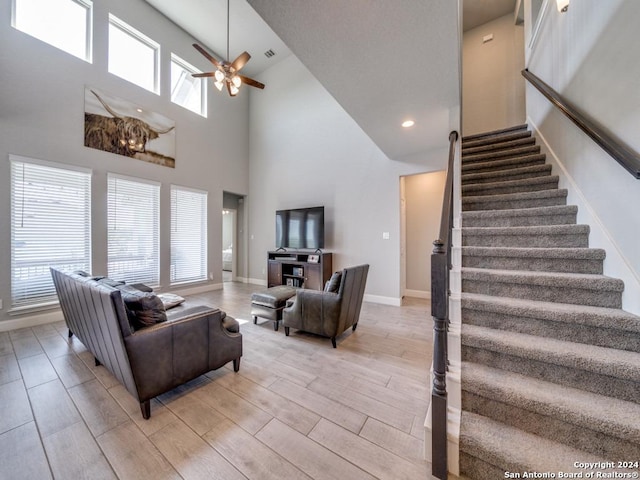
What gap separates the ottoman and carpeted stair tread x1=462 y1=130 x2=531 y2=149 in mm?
3651

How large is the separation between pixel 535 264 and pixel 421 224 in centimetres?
308

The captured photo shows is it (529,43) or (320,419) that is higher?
(529,43)

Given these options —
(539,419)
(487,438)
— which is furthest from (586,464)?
(487,438)

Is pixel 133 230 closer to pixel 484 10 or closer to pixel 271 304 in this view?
pixel 271 304

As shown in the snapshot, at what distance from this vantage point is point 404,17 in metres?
1.68

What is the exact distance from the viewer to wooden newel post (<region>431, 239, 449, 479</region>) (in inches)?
45.6

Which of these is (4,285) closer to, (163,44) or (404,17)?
(163,44)

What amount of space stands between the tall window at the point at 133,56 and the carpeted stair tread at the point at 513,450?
22.3 feet

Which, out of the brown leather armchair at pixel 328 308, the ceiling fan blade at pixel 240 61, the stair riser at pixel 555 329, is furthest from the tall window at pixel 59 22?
the stair riser at pixel 555 329

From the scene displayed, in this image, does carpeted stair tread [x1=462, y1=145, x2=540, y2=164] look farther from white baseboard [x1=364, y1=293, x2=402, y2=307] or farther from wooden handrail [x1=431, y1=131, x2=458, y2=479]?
wooden handrail [x1=431, y1=131, x2=458, y2=479]

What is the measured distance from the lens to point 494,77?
4.73m

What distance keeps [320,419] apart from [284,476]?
0.43m
